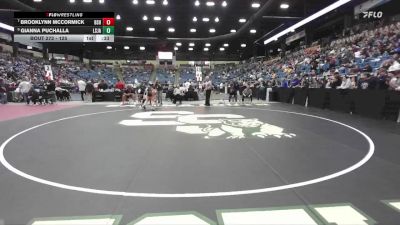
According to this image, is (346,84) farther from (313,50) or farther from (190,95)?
(313,50)

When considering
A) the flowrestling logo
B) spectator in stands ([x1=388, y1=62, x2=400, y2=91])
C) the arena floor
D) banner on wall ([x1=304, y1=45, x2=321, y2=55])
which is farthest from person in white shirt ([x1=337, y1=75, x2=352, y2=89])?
banner on wall ([x1=304, y1=45, x2=321, y2=55])

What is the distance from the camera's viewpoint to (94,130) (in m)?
9.61

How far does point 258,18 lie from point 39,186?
88.2 ft

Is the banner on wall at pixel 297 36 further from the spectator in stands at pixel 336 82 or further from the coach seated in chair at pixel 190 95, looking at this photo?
the spectator in stands at pixel 336 82

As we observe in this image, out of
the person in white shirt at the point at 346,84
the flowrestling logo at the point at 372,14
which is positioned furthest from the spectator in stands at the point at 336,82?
the flowrestling logo at the point at 372,14

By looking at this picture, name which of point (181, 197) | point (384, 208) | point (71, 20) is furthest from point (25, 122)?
point (384, 208)

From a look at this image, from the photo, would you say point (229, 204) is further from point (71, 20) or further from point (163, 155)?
point (71, 20)
